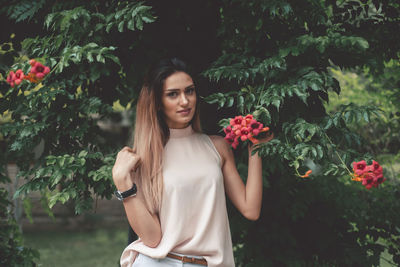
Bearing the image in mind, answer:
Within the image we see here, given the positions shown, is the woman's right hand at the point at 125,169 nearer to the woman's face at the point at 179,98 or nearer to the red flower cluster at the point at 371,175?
the woman's face at the point at 179,98

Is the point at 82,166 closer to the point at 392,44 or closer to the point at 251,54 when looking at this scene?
the point at 251,54

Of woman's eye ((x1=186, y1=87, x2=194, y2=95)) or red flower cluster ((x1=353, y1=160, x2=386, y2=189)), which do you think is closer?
red flower cluster ((x1=353, y1=160, x2=386, y2=189))

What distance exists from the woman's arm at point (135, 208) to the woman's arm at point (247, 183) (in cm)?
48

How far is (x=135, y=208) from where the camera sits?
2.17 meters

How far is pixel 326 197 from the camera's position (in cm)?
404

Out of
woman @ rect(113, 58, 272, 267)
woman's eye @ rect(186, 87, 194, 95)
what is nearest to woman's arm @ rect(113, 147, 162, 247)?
woman @ rect(113, 58, 272, 267)

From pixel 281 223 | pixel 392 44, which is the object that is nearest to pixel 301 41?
pixel 392 44

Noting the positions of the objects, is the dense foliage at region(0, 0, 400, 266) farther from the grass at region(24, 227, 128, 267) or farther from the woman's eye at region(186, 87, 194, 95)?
the grass at region(24, 227, 128, 267)

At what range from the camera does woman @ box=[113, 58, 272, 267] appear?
218 centimetres

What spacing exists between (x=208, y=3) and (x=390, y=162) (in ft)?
10.6

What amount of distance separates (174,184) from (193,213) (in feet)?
0.59

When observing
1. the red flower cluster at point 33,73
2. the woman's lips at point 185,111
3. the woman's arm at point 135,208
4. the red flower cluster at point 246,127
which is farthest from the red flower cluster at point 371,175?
the red flower cluster at point 33,73

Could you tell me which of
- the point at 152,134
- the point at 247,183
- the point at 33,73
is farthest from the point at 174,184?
the point at 33,73

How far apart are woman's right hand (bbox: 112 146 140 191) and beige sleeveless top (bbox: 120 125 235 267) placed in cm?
17
